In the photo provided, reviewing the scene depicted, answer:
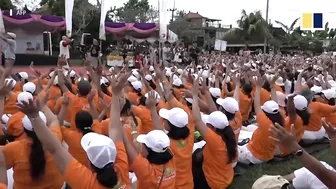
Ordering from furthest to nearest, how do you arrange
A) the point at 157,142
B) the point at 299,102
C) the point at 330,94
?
the point at 330,94 → the point at 299,102 → the point at 157,142

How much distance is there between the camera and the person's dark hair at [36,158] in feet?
14.1

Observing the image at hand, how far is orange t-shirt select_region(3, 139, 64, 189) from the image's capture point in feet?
14.0

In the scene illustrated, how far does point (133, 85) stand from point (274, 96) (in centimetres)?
264

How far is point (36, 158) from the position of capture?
4.34 metres

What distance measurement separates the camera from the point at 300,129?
7578 millimetres

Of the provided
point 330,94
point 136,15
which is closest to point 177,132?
point 330,94

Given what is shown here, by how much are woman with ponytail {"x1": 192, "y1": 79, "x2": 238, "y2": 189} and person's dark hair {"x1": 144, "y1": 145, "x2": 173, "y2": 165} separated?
1315 mm

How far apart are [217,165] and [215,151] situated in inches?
11.6

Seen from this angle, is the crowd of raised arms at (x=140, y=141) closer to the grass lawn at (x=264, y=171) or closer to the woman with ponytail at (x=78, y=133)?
the woman with ponytail at (x=78, y=133)

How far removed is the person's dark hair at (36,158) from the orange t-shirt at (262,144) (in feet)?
11.8

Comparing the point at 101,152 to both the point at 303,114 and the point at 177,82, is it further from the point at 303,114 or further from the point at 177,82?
the point at 177,82

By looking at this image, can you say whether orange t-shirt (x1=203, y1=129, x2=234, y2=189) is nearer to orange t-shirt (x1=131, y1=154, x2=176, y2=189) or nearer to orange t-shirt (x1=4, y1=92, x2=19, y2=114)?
orange t-shirt (x1=131, y1=154, x2=176, y2=189)

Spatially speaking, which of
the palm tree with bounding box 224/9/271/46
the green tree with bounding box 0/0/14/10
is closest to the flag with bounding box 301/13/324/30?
the palm tree with bounding box 224/9/271/46

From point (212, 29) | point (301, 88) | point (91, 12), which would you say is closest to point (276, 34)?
point (212, 29)
